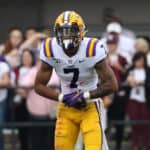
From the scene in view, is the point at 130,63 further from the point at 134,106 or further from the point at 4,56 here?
the point at 4,56

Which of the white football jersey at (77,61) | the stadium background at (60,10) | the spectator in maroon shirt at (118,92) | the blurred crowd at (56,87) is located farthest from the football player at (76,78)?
the stadium background at (60,10)

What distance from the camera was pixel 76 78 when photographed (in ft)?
27.9

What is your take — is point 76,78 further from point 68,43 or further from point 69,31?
A: point 69,31

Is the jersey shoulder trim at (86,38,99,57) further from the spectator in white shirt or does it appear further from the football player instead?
the spectator in white shirt

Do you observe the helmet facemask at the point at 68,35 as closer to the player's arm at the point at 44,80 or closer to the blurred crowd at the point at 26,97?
the player's arm at the point at 44,80

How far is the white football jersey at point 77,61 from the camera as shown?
840 centimetres

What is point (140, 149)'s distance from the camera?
38.2ft

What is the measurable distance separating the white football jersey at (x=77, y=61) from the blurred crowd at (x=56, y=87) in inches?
106

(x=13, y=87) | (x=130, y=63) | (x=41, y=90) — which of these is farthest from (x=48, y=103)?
(x=41, y=90)

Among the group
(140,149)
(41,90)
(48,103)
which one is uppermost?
(41,90)

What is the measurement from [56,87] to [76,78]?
9.13 feet

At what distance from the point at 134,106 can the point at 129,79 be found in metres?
0.41

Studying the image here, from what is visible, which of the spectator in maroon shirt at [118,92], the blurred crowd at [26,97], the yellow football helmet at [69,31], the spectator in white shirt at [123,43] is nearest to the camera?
the yellow football helmet at [69,31]

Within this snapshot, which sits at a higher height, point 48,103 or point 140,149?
point 48,103
